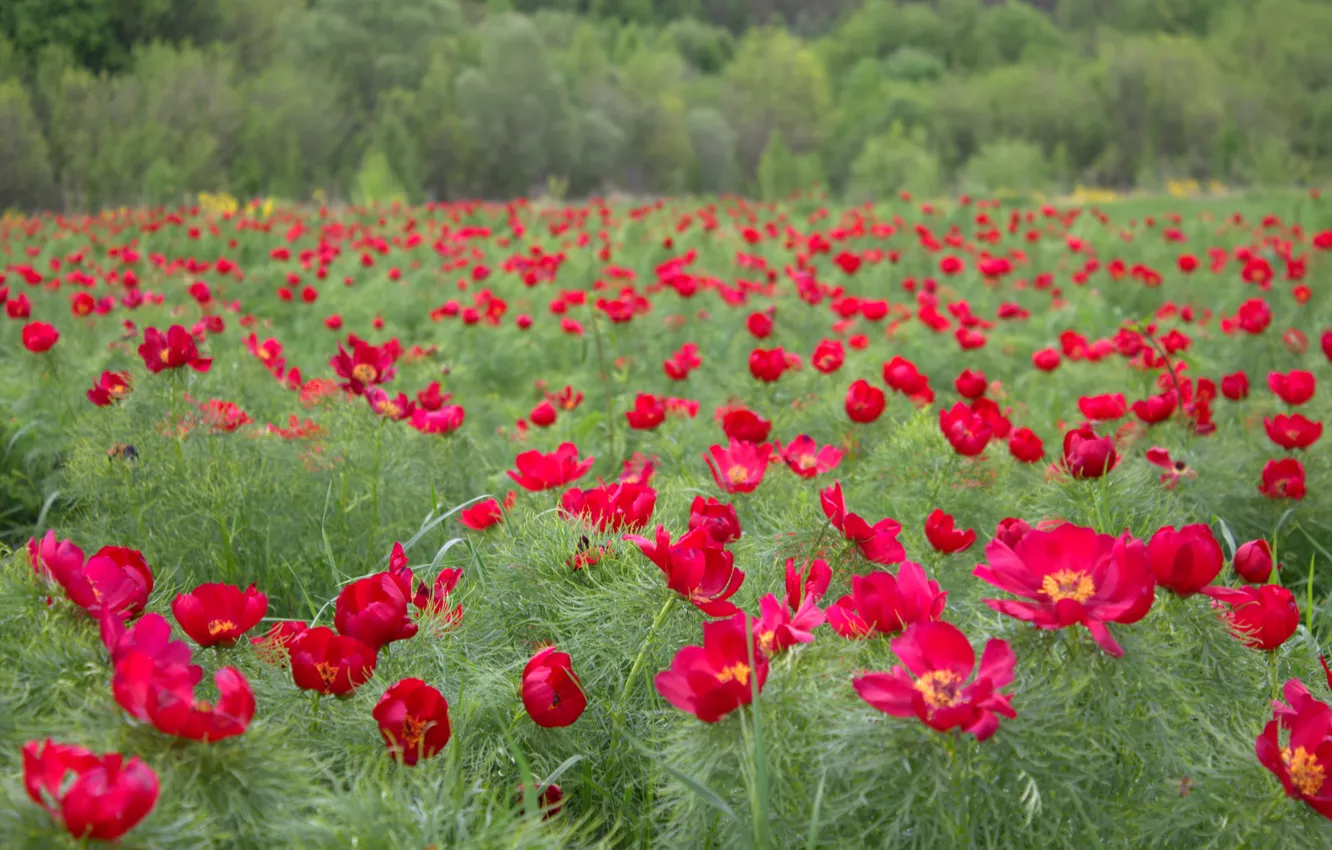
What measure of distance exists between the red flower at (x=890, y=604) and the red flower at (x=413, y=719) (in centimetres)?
47

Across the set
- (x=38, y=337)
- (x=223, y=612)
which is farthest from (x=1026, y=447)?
(x=38, y=337)

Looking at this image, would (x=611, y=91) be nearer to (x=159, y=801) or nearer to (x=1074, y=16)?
(x=159, y=801)

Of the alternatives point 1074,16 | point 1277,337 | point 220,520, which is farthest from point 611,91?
point 1074,16

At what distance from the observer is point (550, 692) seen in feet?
3.72

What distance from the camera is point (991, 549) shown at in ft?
3.30

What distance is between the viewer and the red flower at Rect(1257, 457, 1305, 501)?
212cm

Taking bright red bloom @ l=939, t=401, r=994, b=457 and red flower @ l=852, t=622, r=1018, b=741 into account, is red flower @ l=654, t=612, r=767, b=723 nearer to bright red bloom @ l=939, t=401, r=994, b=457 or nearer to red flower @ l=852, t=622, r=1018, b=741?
red flower @ l=852, t=622, r=1018, b=741

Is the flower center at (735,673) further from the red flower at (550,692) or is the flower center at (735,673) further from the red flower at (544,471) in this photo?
the red flower at (544,471)

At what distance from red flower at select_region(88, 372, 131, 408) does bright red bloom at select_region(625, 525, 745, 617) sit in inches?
61.5

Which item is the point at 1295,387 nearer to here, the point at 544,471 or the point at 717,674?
the point at 544,471

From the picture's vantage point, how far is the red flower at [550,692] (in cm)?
114

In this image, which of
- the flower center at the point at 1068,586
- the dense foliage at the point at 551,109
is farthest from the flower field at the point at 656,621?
the dense foliage at the point at 551,109

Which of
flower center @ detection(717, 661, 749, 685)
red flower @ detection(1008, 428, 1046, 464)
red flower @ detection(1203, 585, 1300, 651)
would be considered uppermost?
flower center @ detection(717, 661, 749, 685)

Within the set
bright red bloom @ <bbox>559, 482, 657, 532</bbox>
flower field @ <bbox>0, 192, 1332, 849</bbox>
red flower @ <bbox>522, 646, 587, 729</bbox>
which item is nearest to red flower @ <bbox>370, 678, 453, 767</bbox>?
flower field @ <bbox>0, 192, 1332, 849</bbox>
